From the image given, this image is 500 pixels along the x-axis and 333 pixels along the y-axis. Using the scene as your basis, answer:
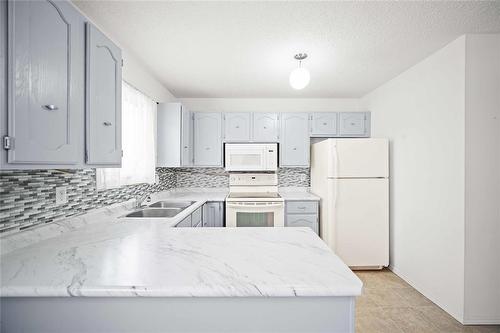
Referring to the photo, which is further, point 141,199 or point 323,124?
point 323,124

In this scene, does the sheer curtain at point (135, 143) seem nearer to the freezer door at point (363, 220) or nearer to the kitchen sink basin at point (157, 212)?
the kitchen sink basin at point (157, 212)

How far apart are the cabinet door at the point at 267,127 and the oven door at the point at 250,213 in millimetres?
1000

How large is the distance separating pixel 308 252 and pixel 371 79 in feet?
8.74

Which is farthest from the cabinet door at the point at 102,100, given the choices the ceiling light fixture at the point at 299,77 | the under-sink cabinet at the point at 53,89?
the ceiling light fixture at the point at 299,77

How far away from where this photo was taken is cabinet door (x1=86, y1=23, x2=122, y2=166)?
4.11 ft

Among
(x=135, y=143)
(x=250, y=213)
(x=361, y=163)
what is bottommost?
(x=250, y=213)

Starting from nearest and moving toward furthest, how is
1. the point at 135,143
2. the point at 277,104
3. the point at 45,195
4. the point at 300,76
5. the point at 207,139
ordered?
1. the point at 45,195
2. the point at 300,76
3. the point at 135,143
4. the point at 207,139
5. the point at 277,104

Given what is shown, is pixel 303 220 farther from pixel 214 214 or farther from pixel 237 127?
pixel 237 127

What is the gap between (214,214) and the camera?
3258 mm

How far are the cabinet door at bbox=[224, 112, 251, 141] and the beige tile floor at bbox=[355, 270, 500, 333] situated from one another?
244cm

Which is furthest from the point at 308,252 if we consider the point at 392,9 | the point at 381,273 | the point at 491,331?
the point at 381,273

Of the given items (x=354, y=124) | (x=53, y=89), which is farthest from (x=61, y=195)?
(x=354, y=124)

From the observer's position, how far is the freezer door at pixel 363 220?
9.86 feet

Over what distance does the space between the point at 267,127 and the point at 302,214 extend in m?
1.36
